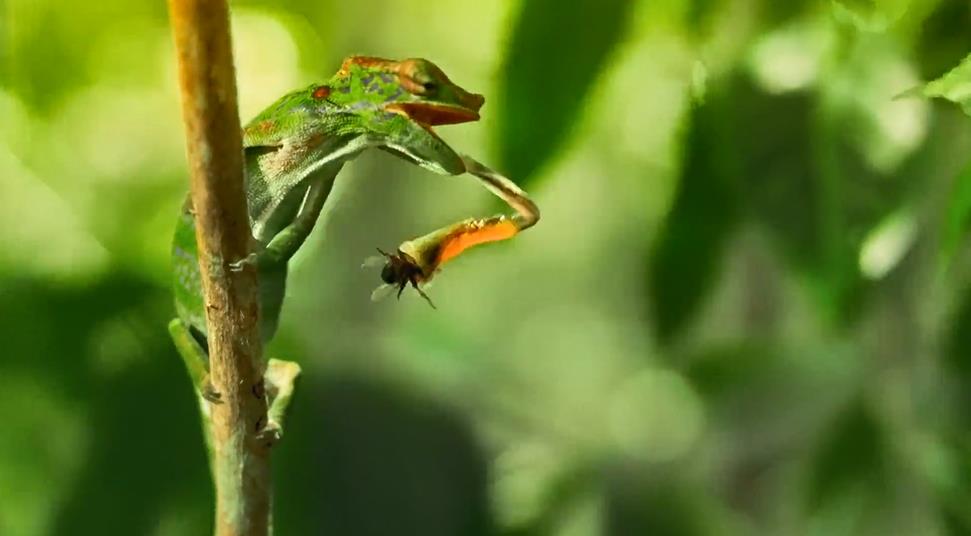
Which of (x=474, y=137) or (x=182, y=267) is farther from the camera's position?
(x=474, y=137)

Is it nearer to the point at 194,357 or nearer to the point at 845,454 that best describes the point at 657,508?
the point at 845,454

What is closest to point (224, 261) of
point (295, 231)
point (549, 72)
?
point (295, 231)

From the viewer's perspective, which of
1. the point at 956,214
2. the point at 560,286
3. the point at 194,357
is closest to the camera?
the point at 194,357

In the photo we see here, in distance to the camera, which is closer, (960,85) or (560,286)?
(960,85)

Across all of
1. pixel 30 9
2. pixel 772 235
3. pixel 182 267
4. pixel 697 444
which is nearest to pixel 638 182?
pixel 772 235

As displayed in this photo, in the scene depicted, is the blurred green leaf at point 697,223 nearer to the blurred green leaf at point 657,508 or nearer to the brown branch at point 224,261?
the blurred green leaf at point 657,508

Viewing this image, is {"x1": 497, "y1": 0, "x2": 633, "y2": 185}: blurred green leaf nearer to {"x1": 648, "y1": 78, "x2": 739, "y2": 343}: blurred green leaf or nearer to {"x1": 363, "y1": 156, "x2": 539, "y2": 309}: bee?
{"x1": 648, "y1": 78, "x2": 739, "y2": 343}: blurred green leaf

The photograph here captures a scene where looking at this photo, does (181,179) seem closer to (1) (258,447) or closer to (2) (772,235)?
(1) (258,447)
